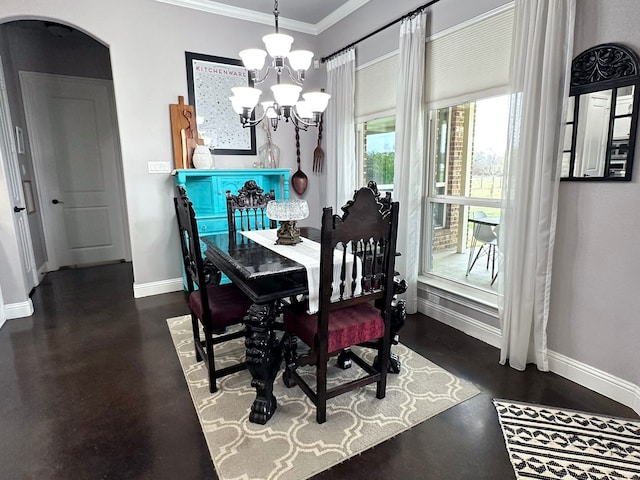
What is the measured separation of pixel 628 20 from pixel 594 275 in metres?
1.35

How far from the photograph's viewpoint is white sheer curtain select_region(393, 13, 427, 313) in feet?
9.36

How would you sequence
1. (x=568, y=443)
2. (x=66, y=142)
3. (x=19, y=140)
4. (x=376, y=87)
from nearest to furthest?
(x=568, y=443), (x=376, y=87), (x=19, y=140), (x=66, y=142)

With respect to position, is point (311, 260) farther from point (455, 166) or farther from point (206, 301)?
point (455, 166)

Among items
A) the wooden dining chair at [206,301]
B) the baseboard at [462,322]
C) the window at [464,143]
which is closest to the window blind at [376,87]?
the window at [464,143]

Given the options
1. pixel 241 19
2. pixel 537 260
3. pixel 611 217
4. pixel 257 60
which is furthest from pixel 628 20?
pixel 241 19

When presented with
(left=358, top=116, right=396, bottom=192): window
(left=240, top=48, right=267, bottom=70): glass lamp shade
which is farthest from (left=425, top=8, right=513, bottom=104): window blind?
(left=240, top=48, right=267, bottom=70): glass lamp shade

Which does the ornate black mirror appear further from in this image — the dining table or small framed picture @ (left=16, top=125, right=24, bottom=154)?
small framed picture @ (left=16, top=125, right=24, bottom=154)

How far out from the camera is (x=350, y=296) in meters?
1.78

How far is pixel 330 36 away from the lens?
4.09m

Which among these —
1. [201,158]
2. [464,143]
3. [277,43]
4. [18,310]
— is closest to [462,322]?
[464,143]

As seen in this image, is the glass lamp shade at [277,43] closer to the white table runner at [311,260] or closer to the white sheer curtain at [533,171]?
the white table runner at [311,260]

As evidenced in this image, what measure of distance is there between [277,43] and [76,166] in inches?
163

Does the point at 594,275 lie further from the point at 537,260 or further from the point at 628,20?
the point at 628,20

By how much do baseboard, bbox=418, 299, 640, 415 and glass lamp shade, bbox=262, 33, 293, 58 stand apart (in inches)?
93.1
